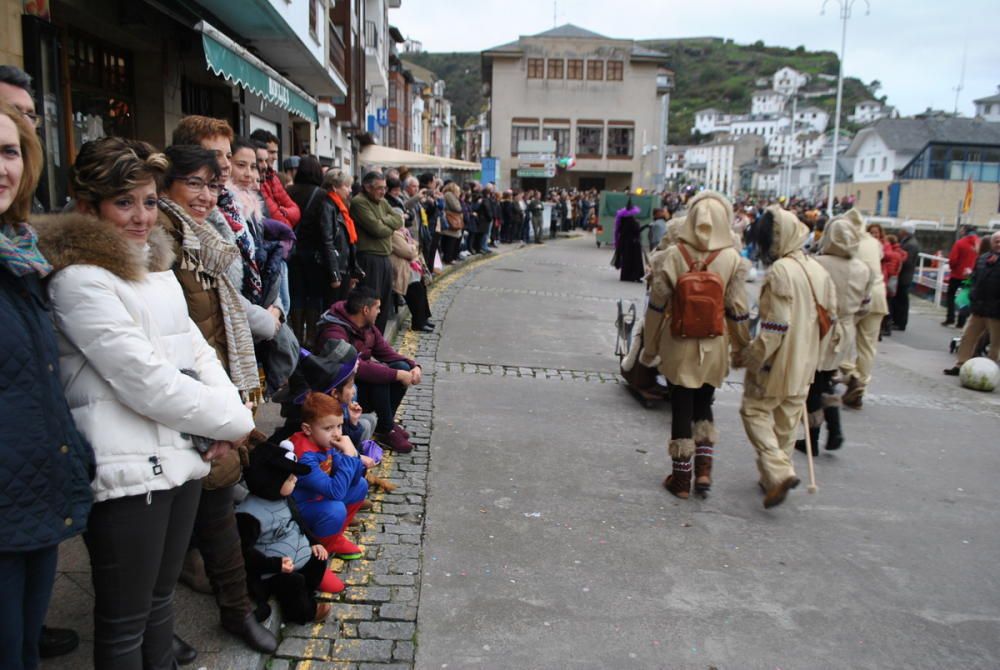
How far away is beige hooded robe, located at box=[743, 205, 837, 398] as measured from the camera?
538cm

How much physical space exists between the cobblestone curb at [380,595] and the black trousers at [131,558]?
0.89 m

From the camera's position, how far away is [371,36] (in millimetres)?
31969

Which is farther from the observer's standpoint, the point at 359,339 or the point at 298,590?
the point at 359,339

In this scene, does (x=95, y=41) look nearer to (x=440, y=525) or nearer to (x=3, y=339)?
(x=440, y=525)


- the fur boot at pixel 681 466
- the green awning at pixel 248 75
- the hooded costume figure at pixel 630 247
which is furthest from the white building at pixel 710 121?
the fur boot at pixel 681 466

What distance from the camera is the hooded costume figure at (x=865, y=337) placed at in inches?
320

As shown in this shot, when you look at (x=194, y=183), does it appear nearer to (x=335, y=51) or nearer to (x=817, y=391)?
(x=817, y=391)

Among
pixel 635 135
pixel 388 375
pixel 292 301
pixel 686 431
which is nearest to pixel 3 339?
pixel 388 375

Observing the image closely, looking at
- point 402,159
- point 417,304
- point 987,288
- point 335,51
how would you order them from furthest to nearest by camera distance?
1. point 402,159
2. point 335,51
3. point 987,288
4. point 417,304

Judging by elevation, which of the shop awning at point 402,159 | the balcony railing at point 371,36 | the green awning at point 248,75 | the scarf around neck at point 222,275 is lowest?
the scarf around neck at point 222,275

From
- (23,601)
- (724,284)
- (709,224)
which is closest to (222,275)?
(23,601)

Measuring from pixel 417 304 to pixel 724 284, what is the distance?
5.26 metres

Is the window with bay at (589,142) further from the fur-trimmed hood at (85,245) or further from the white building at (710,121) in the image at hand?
the white building at (710,121)

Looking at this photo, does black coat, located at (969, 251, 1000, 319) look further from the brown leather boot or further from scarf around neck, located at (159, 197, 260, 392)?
scarf around neck, located at (159, 197, 260, 392)
